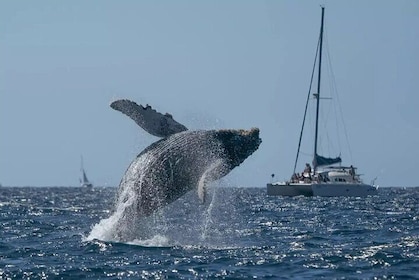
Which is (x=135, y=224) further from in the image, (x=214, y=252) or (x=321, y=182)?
(x=321, y=182)

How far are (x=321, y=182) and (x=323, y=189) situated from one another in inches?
68.0

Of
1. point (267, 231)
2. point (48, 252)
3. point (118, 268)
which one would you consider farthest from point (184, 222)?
point (118, 268)

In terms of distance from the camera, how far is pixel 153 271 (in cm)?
1714

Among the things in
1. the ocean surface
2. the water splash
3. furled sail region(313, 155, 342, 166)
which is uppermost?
furled sail region(313, 155, 342, 166)

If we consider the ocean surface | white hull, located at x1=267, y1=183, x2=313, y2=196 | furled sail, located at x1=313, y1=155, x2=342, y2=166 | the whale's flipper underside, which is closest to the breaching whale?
the whale's flipper underside

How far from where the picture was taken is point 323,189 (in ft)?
210

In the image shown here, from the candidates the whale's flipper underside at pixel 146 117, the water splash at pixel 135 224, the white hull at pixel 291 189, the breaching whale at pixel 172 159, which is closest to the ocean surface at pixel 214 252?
the water splash at pixel 135 224

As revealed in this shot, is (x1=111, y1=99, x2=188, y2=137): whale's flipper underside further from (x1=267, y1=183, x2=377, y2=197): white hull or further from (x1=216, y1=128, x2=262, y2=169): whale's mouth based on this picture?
(x1=267, y1=183, x2=377, y2=197): white hull

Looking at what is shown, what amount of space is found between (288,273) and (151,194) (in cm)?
303

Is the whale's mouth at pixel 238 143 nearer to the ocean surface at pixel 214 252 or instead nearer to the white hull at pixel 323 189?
the ocean surface at pixel 214 252

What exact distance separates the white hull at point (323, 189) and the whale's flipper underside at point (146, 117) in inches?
1810

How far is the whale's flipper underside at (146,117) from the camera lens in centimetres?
1839

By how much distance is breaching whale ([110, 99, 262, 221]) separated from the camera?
720 inches

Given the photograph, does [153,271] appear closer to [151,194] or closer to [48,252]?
[151,194]
